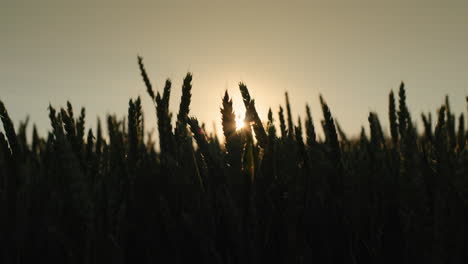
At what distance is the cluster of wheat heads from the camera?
758 millimetres

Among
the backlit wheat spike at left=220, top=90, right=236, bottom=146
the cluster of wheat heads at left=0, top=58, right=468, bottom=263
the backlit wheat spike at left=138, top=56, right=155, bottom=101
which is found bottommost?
the cluster of wheat heads at left=0, top=58, right=468, bottom=263

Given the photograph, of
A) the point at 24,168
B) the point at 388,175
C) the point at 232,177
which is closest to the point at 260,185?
the point at 232,177

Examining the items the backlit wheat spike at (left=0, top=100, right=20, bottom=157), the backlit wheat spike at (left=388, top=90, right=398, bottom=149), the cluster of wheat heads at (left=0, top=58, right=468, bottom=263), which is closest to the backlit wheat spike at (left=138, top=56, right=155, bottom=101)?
the cluster of wheat heads at (left=0, top=58, right=468, bottom=263)

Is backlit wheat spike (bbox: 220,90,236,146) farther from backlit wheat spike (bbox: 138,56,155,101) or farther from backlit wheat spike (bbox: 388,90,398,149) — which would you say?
backlit wheat spike (bbox: 388,90,398,149)

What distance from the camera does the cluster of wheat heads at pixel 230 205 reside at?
29.9 inches

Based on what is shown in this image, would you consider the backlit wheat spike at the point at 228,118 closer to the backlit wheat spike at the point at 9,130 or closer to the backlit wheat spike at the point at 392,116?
the backlit wheat spike at the point at 9,130

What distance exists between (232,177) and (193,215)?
0.12 meters

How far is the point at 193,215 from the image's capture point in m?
0.83

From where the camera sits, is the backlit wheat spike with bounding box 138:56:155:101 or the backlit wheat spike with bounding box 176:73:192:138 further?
the backlit wheat spike with bounding box 138:56:155:101

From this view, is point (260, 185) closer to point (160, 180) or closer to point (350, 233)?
point (350, 233)

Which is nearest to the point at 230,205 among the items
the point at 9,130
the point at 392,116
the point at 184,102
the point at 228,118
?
the point at 228,118

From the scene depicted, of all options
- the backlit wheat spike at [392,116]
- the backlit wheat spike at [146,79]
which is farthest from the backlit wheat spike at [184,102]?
the backlit wheat spike at [392,116]

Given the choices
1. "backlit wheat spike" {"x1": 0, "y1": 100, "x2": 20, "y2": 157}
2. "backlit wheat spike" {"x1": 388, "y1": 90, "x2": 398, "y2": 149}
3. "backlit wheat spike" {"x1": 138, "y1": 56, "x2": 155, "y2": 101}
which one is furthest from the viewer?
"backlit wheat spike" {"x1": 388, "y1": 90, "x2": 398, "y2": 149}

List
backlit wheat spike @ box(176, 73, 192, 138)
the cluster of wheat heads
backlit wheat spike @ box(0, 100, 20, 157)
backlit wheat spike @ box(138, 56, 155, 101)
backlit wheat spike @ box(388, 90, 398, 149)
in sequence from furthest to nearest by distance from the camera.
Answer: backlit wheat spike @ box(388, 90, 398, 149) < backlit wheat spike @ box(138, 56, 155, 101) < backlit wheat spike @ box(176, 73, 192, 138) < backlit wheat spike @ box(0, 100, 20, 157) < the cluster of wheat heads
